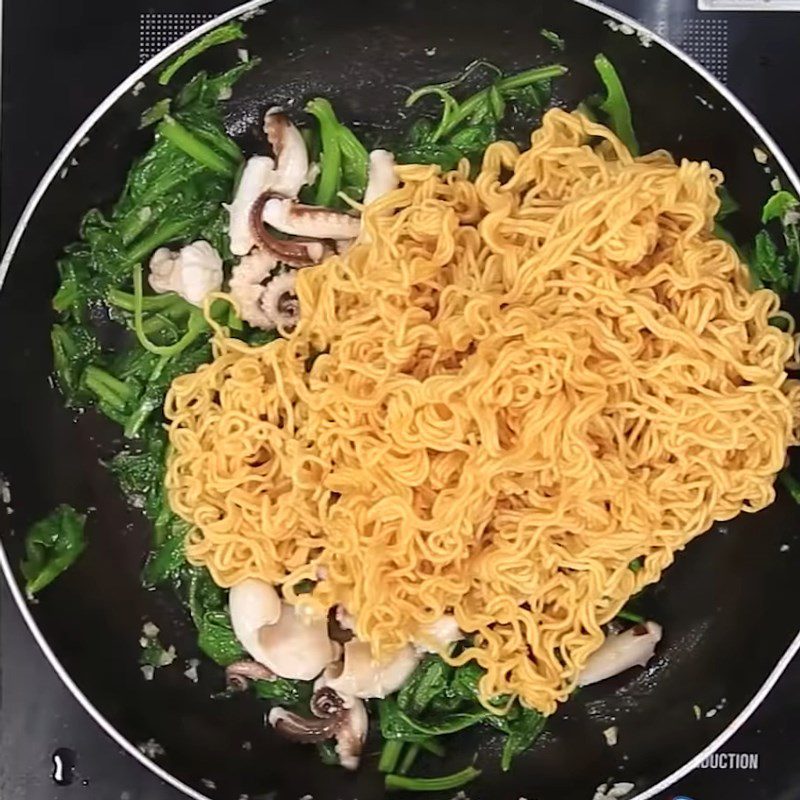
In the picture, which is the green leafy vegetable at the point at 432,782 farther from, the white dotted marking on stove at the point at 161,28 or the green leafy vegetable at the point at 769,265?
the white dotted marking on stove at the point at 161,28

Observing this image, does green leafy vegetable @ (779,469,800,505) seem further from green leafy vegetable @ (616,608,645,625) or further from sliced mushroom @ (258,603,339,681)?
sliced mushroom @ (258,603,339,681)

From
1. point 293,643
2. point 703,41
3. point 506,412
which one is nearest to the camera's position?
point 506,412

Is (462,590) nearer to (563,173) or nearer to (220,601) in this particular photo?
(220,601)

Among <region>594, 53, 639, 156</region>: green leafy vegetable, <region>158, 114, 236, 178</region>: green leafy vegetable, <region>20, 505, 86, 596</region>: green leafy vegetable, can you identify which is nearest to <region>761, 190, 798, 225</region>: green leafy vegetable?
<region>594, 53, 639, 156</region>: green leafy vegetable

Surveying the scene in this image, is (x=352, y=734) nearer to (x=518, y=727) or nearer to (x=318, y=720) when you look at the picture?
(x=318, y=720)

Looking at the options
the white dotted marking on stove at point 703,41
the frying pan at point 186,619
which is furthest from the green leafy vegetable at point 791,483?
the white dotted marking on stove at point 703,41

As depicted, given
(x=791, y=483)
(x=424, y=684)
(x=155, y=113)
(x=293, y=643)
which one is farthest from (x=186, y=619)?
(x=791, y=483)
